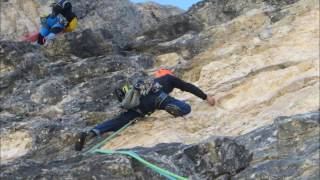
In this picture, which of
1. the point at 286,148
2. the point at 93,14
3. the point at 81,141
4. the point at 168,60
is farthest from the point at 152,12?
the point at 286,148

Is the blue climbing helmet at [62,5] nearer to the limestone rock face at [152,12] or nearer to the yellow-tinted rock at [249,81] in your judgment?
the yellow-tinted rock at [249,81]

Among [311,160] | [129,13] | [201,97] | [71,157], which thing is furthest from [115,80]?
[129,13]

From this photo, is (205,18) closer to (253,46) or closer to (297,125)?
(253,46)

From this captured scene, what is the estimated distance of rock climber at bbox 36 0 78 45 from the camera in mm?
21688

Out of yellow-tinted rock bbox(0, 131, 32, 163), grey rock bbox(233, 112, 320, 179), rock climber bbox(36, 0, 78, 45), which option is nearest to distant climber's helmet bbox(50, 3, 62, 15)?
rock climber bbox(36, 0, 78, 45)

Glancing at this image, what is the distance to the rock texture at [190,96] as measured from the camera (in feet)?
34.3

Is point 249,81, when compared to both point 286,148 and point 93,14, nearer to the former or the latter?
point 286,148

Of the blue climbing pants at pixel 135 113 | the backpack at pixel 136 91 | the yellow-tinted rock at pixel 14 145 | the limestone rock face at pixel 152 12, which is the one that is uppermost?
the backpack at pixel 136 91

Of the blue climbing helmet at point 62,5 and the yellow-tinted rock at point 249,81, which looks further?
the blue climbing helmet at point 62,5

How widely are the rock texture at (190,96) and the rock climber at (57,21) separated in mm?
1205

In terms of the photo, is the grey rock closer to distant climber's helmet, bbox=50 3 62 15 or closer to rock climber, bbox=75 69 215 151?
rock climber, bbox=75 69 215 151

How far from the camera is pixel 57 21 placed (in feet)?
72.4

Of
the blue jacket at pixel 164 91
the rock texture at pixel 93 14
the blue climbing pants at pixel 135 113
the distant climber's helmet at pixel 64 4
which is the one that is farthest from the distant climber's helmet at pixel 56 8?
the blue climbing pants at pixel 135 113

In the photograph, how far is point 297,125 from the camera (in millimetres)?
10969
